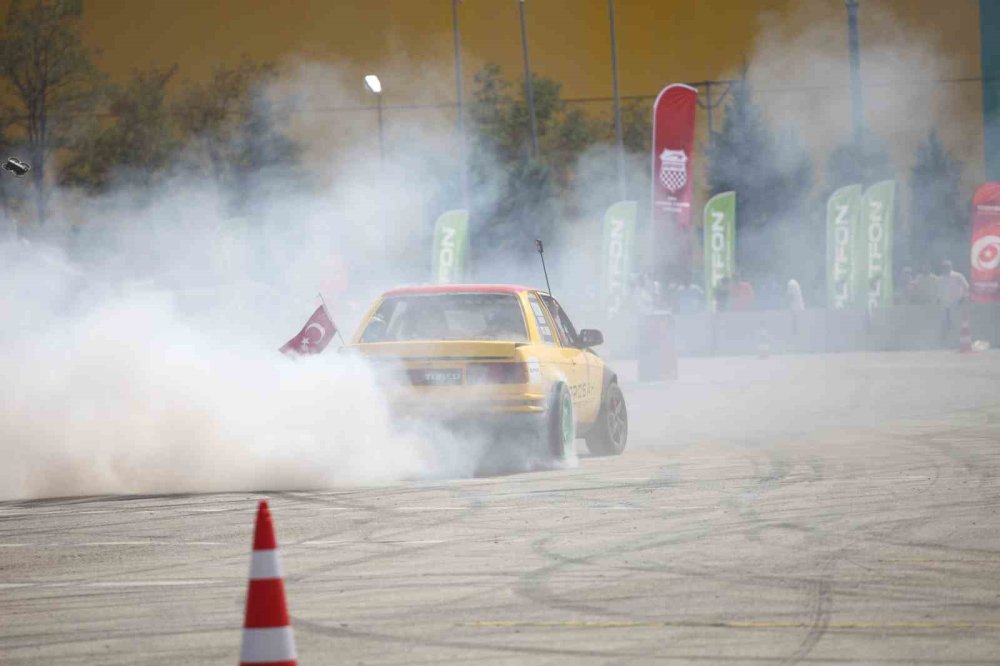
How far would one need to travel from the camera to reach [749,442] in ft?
49.4

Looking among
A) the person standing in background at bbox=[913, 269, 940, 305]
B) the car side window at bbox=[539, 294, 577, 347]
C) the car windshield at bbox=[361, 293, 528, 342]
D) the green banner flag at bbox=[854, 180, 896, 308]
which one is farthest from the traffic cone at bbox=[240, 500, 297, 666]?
the green banner flag at bbox=[854, 180, 896, 308]

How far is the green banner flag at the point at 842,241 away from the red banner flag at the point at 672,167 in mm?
6492

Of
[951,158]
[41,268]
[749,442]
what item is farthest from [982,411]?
[951,158]

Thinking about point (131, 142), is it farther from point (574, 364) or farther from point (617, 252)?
point (574, 364)

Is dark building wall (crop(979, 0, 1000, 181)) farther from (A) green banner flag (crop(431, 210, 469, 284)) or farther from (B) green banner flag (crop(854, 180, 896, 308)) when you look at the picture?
(A) green banner flag (crop(431, 210, 469, 284))

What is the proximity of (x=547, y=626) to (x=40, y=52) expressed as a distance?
46.8 metres

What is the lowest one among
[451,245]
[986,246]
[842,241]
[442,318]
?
[442,318]

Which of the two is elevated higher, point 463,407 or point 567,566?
point 463,407

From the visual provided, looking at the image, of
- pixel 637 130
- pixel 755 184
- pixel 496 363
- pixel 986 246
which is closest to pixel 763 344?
pixel 986 246

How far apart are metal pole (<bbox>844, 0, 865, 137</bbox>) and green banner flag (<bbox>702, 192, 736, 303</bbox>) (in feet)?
12.0

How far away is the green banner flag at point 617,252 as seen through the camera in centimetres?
3825

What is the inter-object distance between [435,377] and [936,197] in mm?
72207

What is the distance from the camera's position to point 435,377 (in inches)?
472

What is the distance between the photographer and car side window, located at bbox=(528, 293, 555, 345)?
1299 cm
